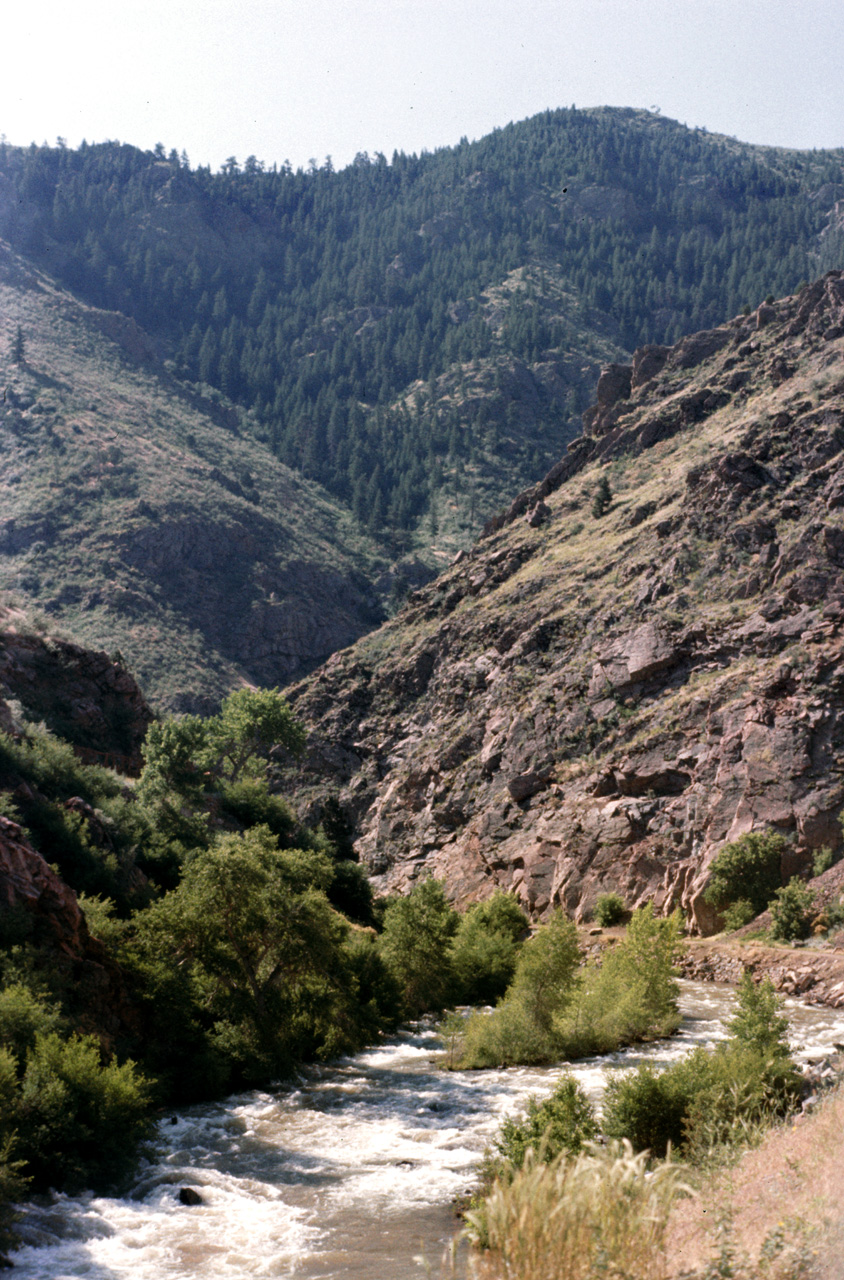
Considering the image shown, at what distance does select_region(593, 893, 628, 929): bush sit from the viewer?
44.3m

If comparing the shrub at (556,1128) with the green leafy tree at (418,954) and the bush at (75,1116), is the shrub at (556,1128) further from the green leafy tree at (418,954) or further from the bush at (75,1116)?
the green leafy tree at (418,954)

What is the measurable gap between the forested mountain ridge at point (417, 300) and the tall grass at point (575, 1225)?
121072 mm

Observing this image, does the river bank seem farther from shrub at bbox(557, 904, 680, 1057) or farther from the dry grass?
the dry grass

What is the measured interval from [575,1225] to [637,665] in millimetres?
49902

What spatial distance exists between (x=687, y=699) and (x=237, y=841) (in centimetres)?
3252

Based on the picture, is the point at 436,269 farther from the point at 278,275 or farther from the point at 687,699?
the point at 687,699

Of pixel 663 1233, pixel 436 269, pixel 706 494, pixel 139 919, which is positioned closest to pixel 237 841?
pixel 139 919

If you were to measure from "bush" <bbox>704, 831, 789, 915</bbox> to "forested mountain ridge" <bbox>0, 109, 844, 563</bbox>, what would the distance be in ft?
294

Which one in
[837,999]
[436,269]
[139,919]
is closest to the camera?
[139,919]

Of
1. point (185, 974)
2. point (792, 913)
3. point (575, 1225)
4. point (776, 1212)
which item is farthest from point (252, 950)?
point (792, 913)

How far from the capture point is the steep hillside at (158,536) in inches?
3802

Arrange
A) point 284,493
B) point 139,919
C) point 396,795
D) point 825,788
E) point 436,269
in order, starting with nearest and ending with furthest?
point 139,919 < point 825,788 < point 396,795 < point 284,493 < point 436,269

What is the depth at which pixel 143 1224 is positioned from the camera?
14.6 m

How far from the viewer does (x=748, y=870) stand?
135 ft
